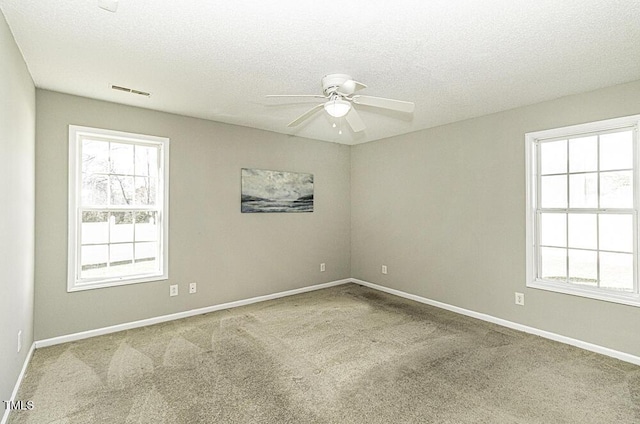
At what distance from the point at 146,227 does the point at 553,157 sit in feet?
15.2

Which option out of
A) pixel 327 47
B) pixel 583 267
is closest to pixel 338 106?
pixel 327 47

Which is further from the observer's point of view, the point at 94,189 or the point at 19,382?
the point at 94,189

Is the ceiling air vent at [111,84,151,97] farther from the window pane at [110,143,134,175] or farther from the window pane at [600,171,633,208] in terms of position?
the window pane at [600,171,633,208]

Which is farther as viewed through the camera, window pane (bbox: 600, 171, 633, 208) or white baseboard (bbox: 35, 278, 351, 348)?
white baseboard (bbox: 35, 278, 351, 348)

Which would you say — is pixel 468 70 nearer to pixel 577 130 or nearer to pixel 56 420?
pixel 577 130

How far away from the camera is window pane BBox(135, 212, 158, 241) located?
3738 mm

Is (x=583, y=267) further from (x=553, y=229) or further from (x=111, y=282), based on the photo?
(x=111, y=282)

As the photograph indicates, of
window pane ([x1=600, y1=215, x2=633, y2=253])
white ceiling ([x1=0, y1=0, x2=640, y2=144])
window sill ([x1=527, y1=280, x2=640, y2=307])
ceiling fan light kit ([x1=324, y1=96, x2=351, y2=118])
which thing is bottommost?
window sill ([x1=527, y1=280, x2=640, y2=307])

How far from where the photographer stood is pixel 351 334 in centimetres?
346

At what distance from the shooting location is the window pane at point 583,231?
10.4 ft

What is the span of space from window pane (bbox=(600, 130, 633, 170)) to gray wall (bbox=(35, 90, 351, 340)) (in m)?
3.50

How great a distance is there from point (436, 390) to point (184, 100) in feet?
11.7

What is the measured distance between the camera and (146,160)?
3.80 meters

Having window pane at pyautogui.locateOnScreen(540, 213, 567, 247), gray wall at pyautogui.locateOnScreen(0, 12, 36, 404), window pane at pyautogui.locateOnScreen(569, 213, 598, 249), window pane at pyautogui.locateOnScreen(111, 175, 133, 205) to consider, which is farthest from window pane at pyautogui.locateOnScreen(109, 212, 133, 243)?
window pane at pyautogui.locateOnScreen(569, 213, 598, 249)
